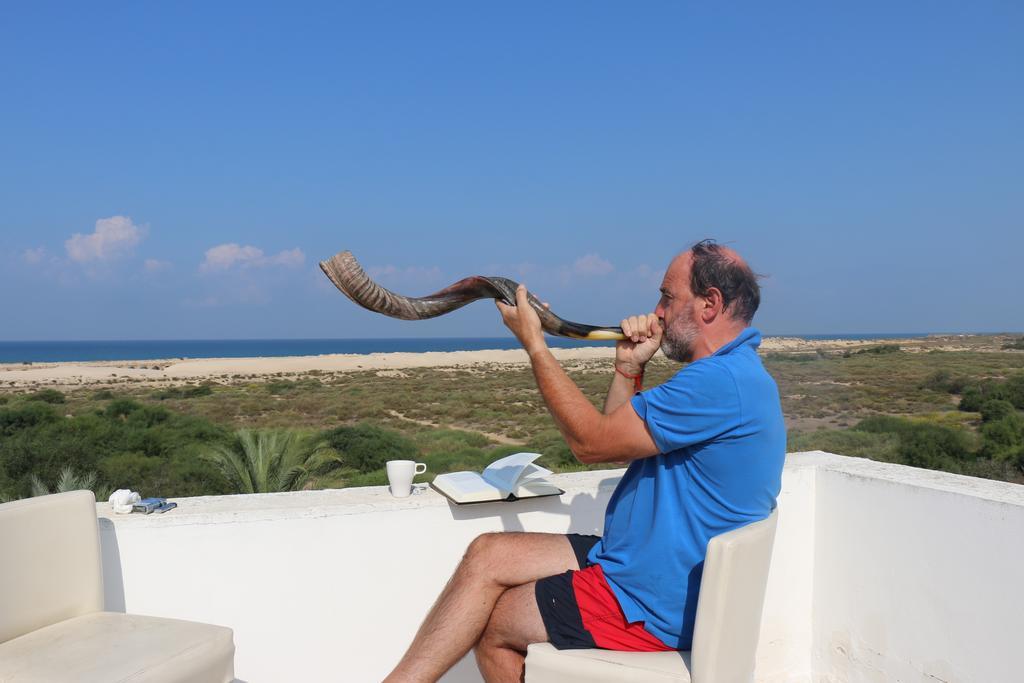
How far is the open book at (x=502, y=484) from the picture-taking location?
2494 millimetres

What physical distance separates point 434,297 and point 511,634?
85 centimetres

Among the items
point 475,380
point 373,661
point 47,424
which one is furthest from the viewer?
point 475,380

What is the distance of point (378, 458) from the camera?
12.7 m

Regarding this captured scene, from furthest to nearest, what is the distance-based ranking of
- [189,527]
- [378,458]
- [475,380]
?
1. [475,380]
2. [378,458]
3. [189,527]

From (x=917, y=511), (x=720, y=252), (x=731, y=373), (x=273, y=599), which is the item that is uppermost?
(x=720, y=252)

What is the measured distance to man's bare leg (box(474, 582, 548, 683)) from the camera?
185cm

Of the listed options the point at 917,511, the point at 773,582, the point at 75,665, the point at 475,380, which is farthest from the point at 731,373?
the point at 475,380

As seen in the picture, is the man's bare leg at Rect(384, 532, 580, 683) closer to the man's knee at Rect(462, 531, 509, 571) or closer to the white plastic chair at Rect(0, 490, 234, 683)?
the man's knee at Rect(462, 531, 509, 571)

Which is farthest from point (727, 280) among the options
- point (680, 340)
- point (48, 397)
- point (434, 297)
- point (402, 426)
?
point (48, 397)

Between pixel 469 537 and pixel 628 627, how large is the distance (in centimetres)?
88

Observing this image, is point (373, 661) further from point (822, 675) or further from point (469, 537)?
point (822, 675)

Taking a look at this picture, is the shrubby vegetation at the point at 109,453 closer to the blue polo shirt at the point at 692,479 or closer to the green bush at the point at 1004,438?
the blue polo shirt at the point at 692,479

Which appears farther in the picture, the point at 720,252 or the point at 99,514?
the point at 99,514

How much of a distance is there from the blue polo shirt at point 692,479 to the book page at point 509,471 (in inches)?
→ 26.9
